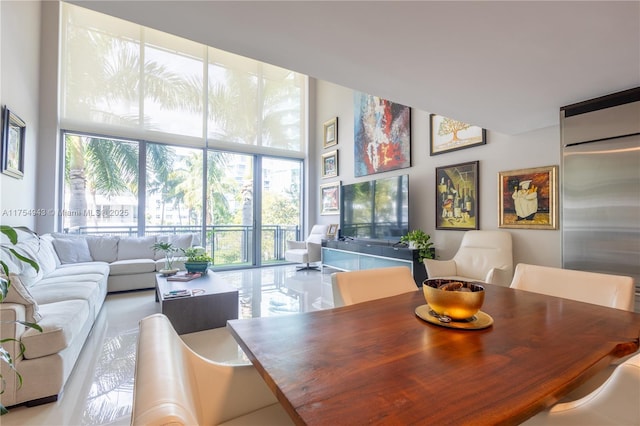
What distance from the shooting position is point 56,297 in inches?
89.4

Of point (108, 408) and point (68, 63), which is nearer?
point (108, 408)

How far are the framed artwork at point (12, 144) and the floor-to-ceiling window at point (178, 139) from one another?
42.4 inches

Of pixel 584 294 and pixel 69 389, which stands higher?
pixel 584 294

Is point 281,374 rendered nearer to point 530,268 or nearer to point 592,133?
point 530,268

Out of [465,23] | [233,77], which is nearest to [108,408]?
[465,23]

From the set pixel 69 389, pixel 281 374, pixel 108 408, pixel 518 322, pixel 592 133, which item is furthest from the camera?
pixel 592 133

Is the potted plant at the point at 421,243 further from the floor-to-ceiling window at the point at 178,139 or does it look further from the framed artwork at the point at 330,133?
the floor-to-ceiling window at the point at 178,139

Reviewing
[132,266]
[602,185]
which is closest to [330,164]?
[132,266]

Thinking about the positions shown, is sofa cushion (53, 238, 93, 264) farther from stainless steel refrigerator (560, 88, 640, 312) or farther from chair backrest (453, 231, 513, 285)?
stainless steel refrigerator (560, 88, 640, 312)

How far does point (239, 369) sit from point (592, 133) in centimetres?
302

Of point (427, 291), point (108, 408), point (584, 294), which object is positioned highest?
point (427, 291)

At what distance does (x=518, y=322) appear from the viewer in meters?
1.03

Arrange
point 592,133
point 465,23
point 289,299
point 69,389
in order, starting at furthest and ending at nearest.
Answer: point 289,299 < point 592,133 < point 69,389 < point 465,23

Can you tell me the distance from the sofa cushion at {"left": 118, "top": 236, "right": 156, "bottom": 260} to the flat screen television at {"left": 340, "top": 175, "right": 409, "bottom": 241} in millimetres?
3408
